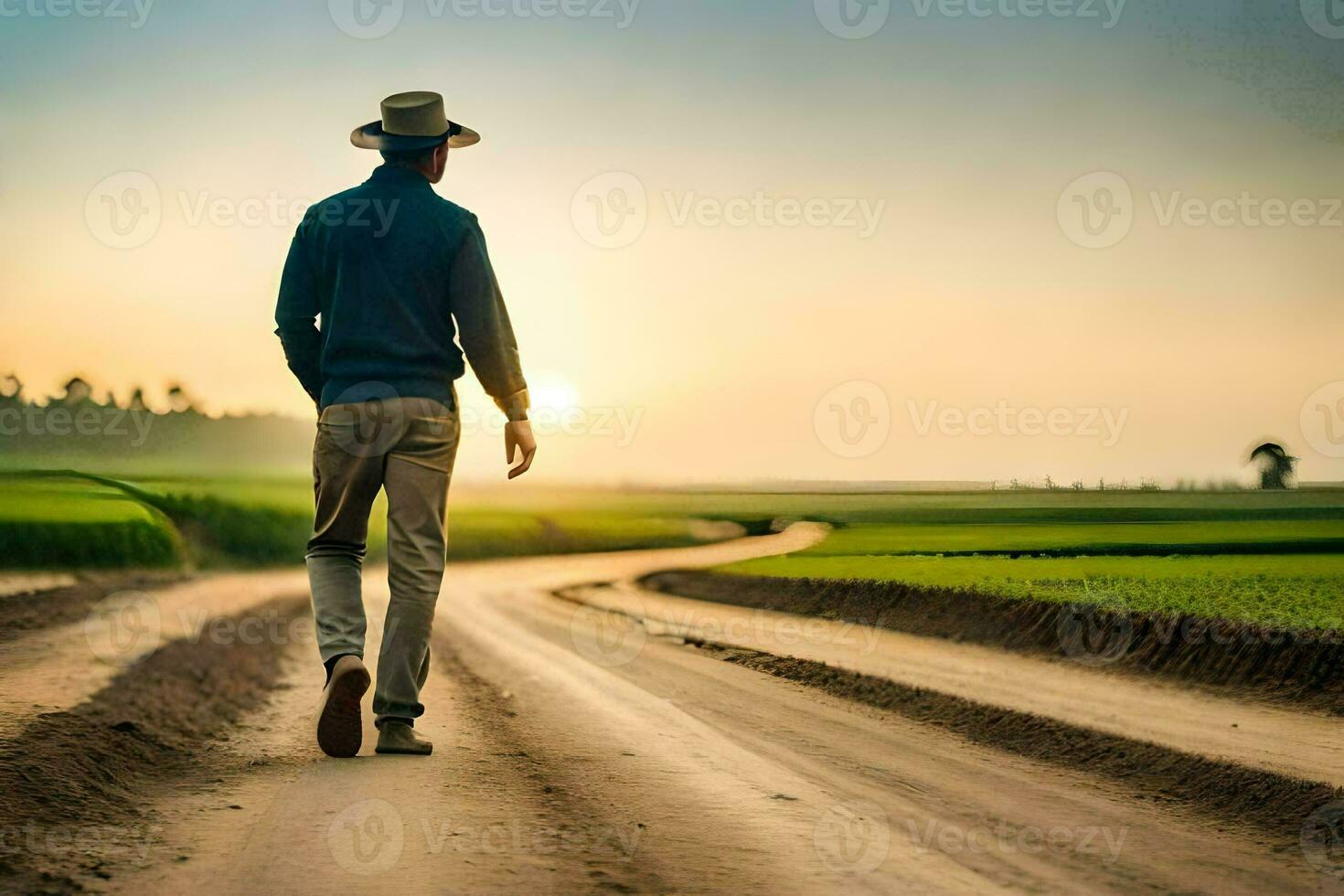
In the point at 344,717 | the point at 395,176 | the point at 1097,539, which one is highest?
the point at 395,176

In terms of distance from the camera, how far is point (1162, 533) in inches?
1067

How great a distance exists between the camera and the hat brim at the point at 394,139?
5.16 meters

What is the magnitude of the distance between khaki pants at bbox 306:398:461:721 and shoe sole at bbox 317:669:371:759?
0.12 meters

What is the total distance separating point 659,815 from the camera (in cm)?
412

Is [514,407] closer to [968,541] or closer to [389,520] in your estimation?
[389,520]

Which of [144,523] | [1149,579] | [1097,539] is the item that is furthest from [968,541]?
[144,523]

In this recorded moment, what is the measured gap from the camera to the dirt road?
337 cm

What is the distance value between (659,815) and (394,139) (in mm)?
3281

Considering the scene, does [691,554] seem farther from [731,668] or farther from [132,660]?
[132,660]

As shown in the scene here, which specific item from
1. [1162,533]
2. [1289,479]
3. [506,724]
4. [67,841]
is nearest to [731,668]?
[506,724]

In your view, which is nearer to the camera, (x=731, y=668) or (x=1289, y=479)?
(x=731, y=668)

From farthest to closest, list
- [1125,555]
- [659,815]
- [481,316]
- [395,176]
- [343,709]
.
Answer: [1125,555]
[395,176]
[481,316]
[343,709]
[659,815]

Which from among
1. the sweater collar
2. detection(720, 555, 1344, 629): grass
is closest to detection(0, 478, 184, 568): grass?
the sweater collar

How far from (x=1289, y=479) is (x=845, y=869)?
2944 cm
